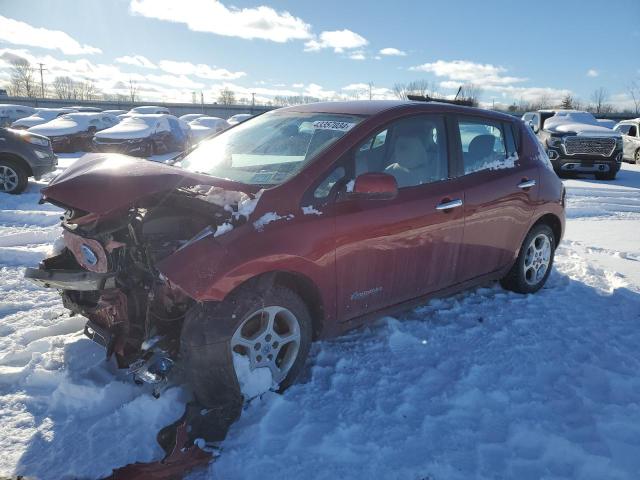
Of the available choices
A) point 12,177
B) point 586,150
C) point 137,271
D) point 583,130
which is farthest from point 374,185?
point 583,130

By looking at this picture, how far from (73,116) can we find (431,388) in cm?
1855

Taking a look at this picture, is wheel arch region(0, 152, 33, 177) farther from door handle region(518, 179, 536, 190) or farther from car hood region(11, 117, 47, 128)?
car hood region(11, 117, 47, 128)

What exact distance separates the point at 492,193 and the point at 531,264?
43.1 inches

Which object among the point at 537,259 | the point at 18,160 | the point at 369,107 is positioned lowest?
the point at 537,259

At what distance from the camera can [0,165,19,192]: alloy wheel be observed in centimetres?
854

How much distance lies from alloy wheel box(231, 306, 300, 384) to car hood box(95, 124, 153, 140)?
1339 centimetres

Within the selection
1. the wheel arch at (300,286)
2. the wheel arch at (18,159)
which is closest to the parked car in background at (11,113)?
the wheel arch at (18,159)

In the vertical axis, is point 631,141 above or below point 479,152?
below

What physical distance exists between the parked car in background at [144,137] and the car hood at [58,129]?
2.08 metres

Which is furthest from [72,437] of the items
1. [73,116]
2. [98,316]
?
[73,116]

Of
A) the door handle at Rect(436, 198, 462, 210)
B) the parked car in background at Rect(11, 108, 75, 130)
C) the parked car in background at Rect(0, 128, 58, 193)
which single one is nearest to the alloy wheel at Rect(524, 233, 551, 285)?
the door handle at Rect(436, 198, 462, 210)

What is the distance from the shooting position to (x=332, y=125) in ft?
10.7

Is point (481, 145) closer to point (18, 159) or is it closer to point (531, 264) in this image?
point (531, 264)

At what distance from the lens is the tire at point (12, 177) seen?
855 cm
